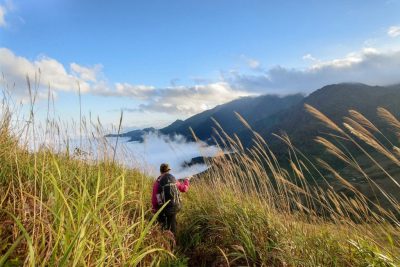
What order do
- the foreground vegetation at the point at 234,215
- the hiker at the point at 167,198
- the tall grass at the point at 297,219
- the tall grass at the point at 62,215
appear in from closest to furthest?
1. the tall grass at the point at 62,215
2. the foreground vegetation at the point at 234,215
3. the tall grass at the point at 297,219
4. the hiker at the point at 167,198

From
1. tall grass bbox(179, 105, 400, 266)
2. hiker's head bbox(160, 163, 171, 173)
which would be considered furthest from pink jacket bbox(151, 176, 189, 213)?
tall grass bbox(179, 105, 400, 266)

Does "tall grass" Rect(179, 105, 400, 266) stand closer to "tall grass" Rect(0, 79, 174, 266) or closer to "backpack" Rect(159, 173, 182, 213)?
"backpack" Rect(159, 173, 182, 213)

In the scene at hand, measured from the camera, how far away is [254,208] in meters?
6.03

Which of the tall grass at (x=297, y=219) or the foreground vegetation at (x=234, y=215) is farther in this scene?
the tall grass at (x=297, y=219)

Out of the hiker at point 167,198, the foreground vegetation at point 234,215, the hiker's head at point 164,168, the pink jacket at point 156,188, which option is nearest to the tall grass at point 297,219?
the foreground vegetation at point 234,215

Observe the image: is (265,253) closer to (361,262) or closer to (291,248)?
(291,248)

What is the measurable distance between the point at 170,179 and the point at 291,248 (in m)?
3.54

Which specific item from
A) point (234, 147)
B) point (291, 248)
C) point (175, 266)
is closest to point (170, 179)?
point (234, 147)

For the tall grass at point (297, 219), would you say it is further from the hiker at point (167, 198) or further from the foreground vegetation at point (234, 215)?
the hiker at point (167, 198)

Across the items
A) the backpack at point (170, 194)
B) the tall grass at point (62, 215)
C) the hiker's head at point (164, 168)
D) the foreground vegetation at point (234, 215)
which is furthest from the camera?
the hiker's head at point (164, 168)

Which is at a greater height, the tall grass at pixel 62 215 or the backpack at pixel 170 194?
the tall grass at pixel 62 215

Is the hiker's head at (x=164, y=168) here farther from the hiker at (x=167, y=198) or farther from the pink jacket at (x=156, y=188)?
the pink jacket at (x=156, y=188)

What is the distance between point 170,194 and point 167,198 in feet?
0.33

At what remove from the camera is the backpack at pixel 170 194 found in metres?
7.34
